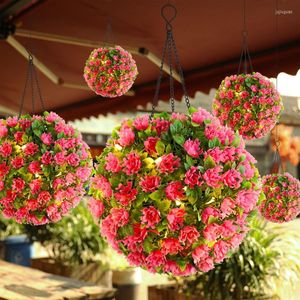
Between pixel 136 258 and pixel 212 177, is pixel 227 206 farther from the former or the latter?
pixel 136 258

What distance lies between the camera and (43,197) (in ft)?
7.11

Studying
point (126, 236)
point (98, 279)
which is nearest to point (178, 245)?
point (126, 236)

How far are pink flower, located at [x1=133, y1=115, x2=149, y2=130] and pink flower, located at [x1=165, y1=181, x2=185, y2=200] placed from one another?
0.19 m

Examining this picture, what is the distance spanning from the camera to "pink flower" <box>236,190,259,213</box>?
1466mm

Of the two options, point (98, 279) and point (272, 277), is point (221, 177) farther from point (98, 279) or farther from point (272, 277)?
point (98, 279)

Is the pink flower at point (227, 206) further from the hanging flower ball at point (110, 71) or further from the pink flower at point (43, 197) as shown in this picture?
the hanging flower ball at point (110, 71)

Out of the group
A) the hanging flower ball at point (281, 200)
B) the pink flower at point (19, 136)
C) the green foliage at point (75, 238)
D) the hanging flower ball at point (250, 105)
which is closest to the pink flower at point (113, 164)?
the pink flower at point (19, 136)

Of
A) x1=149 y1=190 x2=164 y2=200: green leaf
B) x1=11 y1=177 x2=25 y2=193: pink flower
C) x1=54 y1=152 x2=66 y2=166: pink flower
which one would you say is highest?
x1=54 y1=152 x2=66 y2=166: pink flower

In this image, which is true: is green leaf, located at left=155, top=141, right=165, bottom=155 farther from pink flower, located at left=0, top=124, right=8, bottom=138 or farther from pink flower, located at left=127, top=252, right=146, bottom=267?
pink flower, located at left=0, top=124, right=8, bottom=138

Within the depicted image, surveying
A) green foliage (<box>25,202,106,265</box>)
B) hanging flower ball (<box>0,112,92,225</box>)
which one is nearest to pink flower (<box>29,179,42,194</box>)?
hanging flower ball (<box>0,112,92,225</box>)

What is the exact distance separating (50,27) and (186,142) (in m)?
2.71

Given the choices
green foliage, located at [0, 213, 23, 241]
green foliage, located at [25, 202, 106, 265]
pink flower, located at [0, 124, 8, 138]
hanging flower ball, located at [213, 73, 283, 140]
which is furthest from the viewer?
green foliage, located at [0, 213, 23, 241]

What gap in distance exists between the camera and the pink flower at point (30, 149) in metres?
2.18

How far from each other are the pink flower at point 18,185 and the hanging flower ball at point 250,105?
1.00 m
